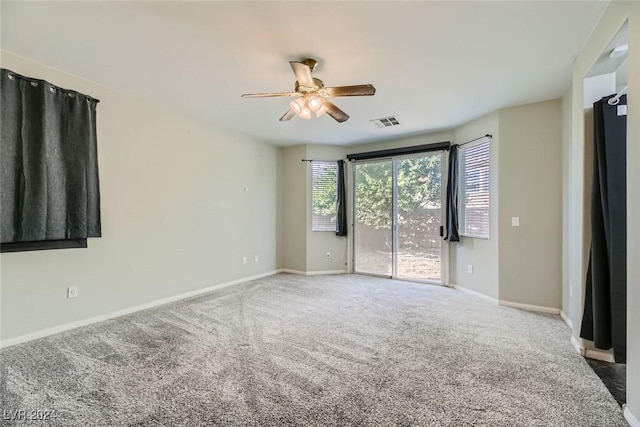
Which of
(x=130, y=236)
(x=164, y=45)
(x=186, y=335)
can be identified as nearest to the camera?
(x=164, y=45)

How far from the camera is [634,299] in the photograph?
165 centimetres

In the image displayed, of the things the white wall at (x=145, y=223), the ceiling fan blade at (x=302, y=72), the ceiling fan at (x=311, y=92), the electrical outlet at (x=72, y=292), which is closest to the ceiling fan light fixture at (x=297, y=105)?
the ceiling fan at (x=311, y=92)

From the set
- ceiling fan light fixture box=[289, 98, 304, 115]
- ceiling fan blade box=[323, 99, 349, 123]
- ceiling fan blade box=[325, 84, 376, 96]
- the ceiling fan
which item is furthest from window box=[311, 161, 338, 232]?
ceiling fan blade box=[325, 84, 376, 96]

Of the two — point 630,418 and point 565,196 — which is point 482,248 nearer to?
point 565,196

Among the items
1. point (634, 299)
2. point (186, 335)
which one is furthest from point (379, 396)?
point (186, 335)

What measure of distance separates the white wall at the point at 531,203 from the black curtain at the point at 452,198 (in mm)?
744

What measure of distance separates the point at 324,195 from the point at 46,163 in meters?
4.13

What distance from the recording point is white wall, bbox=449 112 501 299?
13.0 feet

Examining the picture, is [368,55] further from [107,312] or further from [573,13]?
[107,312]

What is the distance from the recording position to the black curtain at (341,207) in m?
5.78

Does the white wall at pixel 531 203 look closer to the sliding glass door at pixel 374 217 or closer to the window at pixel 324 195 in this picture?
the sliding glass door at pixel 374 217

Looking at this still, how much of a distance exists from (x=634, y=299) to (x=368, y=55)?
247cm

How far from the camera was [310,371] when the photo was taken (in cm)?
221

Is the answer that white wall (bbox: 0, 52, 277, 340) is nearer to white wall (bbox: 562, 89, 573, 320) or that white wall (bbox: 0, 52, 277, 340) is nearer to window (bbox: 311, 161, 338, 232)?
window (bbox: 311, 161, 338, 232)
